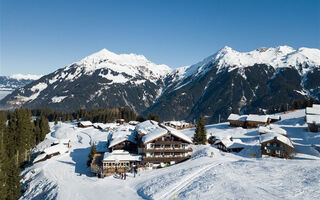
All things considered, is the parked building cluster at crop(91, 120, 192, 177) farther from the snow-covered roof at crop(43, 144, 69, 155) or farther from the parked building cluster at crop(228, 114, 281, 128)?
the parked building cluster at crop(228, 114, 281, 128)

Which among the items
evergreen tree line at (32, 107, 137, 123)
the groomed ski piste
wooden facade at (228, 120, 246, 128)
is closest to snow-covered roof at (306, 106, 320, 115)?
wooden facade at (228, 120, 246, 128)

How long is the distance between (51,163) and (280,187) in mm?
52215

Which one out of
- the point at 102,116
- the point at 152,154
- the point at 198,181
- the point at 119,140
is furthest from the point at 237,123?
the point at 102,116

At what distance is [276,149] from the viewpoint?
5572cm

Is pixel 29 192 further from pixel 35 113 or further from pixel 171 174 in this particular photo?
pixel 35 113

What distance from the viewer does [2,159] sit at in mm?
42531

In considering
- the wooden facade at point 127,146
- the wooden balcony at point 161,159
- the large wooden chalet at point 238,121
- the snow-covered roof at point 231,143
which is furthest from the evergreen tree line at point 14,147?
the large wooden chalet at point 238,121

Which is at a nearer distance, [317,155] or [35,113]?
[317,155]

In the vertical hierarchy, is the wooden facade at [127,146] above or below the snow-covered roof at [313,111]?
below

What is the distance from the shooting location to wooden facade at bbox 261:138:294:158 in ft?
180

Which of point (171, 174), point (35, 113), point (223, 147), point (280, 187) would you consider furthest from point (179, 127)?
point (35, 113)

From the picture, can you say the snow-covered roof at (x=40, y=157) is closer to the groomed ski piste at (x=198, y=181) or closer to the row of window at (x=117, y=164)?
the groomed ski piste at (x=198, y=181)

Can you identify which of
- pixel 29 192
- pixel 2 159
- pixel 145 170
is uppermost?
pixel 2 159

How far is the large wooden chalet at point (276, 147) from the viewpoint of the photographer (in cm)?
5481
